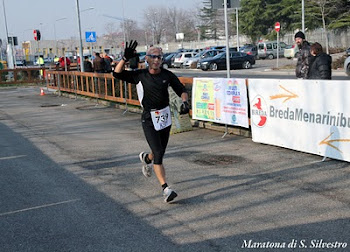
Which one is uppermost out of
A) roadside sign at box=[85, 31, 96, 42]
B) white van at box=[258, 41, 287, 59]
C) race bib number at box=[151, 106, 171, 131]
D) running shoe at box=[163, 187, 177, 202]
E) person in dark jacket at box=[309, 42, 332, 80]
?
roadside sign at box=[85, 31, 96, 42]

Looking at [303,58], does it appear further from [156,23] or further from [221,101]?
[156,23]

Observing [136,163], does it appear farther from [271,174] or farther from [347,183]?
[347,183]

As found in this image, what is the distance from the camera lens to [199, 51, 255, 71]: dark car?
133ft

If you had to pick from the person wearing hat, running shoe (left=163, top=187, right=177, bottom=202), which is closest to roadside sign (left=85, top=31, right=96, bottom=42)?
the person wearing hat

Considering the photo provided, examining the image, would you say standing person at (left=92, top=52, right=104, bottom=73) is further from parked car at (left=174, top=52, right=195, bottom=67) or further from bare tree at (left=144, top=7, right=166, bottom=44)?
bare tree at (left=144, top=7, right=166, bottom=44)

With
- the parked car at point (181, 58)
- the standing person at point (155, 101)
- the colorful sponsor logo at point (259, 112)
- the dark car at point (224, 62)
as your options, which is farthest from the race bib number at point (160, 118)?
the parked car at point (181, 58)

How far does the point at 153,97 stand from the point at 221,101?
4653mm

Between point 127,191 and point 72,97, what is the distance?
16965 millimetres

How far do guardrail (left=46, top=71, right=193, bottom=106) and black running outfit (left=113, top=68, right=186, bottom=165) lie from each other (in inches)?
225

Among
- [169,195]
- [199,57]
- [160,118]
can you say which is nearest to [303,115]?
[160,118]

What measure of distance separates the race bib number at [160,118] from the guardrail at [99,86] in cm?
578

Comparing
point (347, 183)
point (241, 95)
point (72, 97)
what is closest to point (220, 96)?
point (241, 95)

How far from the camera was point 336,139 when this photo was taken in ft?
25.7

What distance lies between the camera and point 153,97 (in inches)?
251
